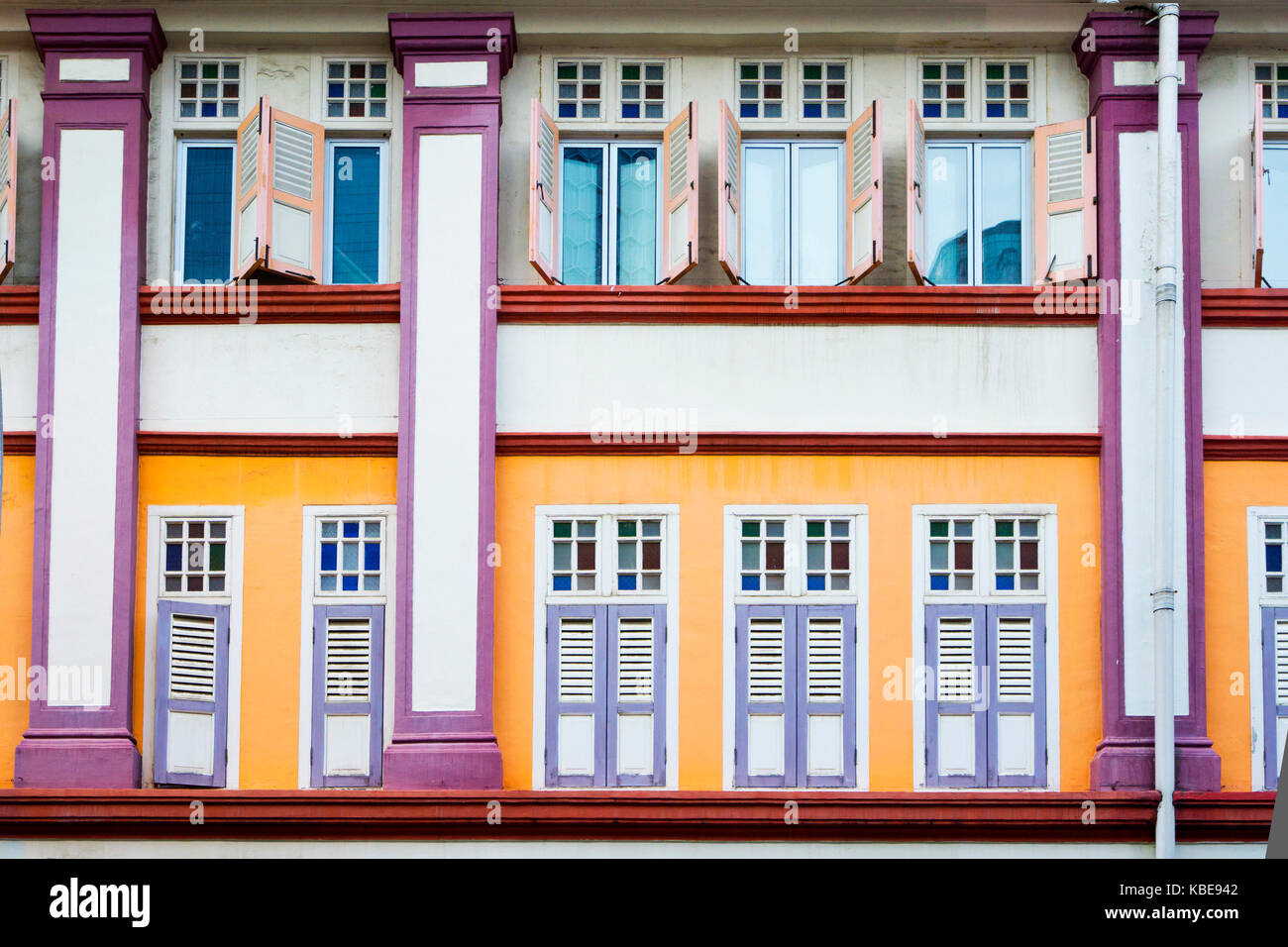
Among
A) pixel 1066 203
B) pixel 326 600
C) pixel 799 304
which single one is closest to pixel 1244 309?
pixel 1066 203

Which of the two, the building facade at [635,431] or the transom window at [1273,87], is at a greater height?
the transom window at [1273,87]

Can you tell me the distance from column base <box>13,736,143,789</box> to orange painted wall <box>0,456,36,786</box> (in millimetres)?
264

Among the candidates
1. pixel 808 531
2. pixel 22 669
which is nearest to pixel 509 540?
pixel 808 531

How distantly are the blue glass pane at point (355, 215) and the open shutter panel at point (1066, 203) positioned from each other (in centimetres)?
485

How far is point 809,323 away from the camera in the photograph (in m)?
16.5

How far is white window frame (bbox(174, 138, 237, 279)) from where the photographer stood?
16906 mm

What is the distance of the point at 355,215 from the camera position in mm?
17016

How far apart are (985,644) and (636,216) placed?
13.3 feet

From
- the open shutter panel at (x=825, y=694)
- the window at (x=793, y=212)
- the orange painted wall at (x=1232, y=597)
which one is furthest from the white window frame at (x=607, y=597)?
the orange painted wall at (x=1232, y=597)

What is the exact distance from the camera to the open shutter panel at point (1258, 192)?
16453 millimetres

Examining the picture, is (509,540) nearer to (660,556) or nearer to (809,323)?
(660,556)

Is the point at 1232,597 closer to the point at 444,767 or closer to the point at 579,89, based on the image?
the point at 444,767

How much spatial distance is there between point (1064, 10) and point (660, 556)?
4964 millimetres

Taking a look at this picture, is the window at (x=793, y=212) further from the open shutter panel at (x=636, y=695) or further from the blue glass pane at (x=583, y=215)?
the open shutter panel at (x=636, y=695)
